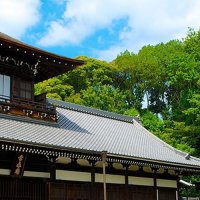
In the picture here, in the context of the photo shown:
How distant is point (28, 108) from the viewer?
16.8 m

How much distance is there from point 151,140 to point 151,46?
3107cm

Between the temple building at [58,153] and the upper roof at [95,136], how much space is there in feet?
0.15

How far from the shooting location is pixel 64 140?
15445 millimetres

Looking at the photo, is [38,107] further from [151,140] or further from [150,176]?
[151,140]

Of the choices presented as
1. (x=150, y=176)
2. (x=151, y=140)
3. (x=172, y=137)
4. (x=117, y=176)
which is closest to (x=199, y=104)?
(x=172, y=137)

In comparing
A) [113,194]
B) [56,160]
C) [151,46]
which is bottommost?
[113,194]

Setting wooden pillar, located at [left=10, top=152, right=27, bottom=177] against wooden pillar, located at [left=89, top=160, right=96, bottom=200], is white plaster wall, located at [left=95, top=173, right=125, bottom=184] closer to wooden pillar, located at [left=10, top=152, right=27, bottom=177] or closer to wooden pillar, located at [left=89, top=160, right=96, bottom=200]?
wooden pillar, located at [left=89, top=160, right=96, bottom=200]

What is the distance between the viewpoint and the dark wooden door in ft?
46.5

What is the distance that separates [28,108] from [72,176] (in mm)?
3256

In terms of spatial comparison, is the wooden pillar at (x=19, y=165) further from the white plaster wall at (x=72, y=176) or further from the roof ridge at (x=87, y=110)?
the roof ridge at (x=87, y=110)

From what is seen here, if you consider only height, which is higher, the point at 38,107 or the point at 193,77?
the point at 193,77

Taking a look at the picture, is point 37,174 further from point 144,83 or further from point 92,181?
point 144,83

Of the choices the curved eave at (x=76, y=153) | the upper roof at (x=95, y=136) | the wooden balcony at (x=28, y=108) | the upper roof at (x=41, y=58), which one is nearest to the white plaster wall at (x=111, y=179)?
the upper roof at (x=95, y=136)

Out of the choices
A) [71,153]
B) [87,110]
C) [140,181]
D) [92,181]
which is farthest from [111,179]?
[87,110]
